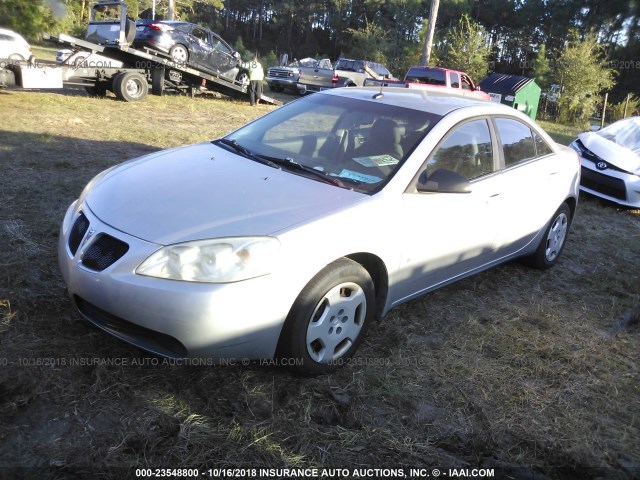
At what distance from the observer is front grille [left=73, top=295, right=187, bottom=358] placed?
2565 mm

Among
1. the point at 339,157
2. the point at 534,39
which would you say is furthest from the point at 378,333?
the point at 534,39

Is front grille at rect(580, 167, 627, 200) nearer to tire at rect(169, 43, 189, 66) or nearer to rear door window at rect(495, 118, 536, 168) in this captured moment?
rear door window at rect(495, 118, 536, 168)

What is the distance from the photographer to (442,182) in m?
3.27

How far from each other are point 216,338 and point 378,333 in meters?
1.38

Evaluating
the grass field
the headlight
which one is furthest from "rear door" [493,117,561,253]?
the headlight

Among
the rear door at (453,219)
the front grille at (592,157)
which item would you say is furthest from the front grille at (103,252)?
→ the front grille at (592,157)

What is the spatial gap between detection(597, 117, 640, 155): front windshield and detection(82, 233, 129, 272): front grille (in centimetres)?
843

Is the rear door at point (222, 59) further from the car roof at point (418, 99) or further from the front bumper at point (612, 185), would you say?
the car roof at point (418, 99)

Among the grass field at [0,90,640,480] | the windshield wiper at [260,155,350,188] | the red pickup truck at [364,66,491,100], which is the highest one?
the red pickup truck at [364,66,491,100]

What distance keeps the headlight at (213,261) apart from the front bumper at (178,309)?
3 centimetres

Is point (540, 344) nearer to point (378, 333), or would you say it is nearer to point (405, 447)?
point (378, 333)

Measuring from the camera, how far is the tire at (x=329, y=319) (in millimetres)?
2693

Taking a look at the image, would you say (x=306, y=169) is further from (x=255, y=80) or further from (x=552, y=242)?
(x=255, y=80)

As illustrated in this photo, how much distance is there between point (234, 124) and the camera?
1162cm
